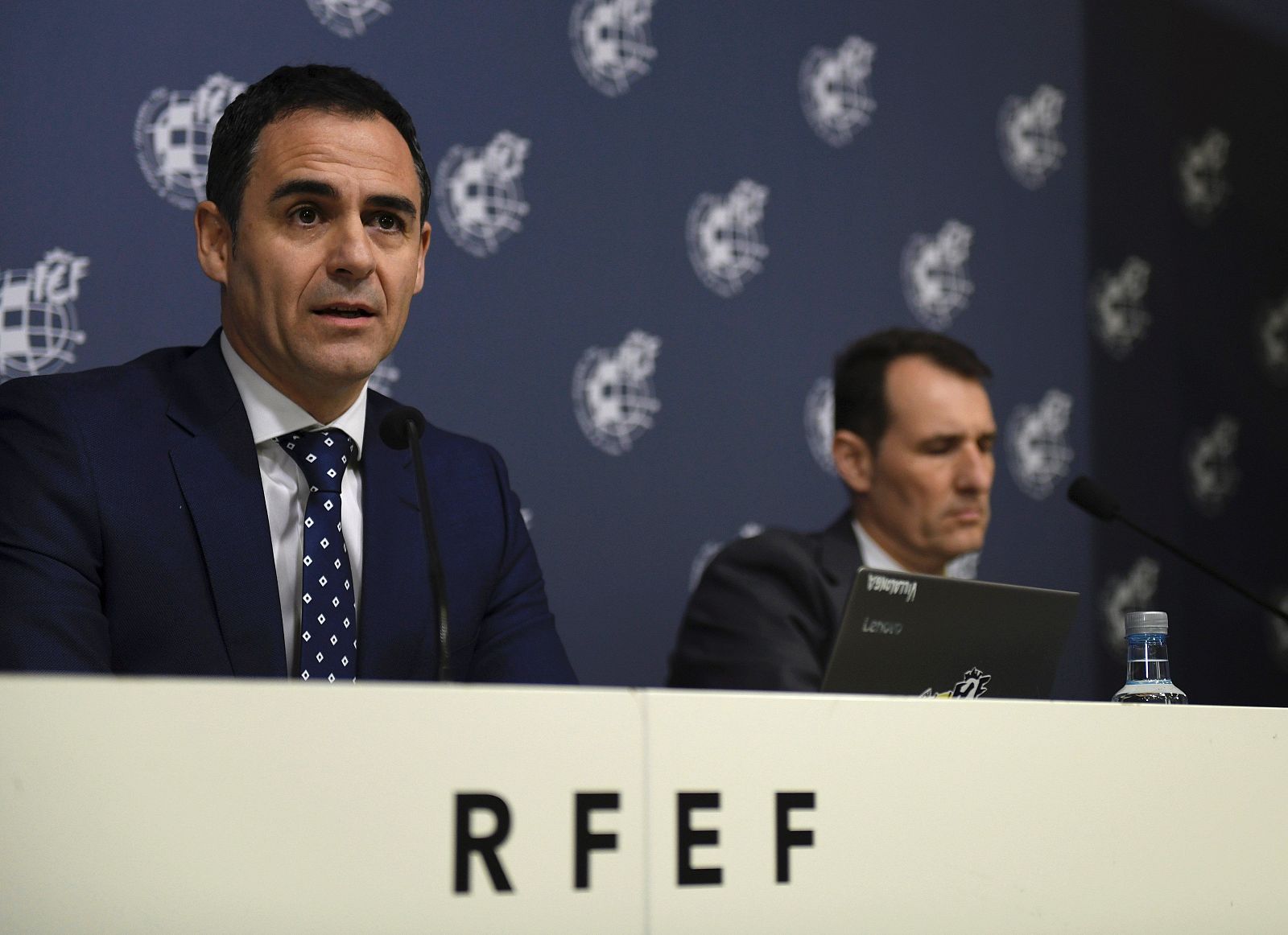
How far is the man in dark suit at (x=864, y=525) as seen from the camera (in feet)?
6.95

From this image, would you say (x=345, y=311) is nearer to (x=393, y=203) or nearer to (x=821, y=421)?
(x=393, y=203)

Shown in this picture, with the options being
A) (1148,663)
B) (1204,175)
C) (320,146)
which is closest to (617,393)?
(320,146)

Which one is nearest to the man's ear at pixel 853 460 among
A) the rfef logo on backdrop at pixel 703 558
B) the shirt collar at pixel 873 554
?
the shirt collar at pixel 873 554

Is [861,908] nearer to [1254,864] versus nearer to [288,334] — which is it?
[1254,864]

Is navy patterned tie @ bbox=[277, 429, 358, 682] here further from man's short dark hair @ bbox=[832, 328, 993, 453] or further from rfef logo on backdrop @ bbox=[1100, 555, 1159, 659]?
rfef logo on backdrop @ bbox=[1100, 555, 1159, 659]

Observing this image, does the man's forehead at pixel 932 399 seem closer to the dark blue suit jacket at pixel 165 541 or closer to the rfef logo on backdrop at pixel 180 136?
the dark blue suit jacket at pixel 165 541

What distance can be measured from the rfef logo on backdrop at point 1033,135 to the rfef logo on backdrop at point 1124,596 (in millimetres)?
893

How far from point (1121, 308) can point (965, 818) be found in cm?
238

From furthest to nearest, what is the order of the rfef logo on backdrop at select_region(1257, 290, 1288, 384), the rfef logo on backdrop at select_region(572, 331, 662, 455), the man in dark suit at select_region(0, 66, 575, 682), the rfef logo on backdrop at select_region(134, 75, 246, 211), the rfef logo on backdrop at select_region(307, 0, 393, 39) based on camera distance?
1. the rfef logo on backdrop at select_region(1257, 290, 1288, 384)
2. the rfef logo on backdrop at select_region(572, 331, 662, 455)
3. the rfef logo on backdrop at select_region(307, 0, 393, 39)
4. the rfef logo on backdrop at select_region(134, 75, 246, 211)
5. the man in dark suit at select_region(0, 66, 575, 682)

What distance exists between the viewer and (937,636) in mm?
1169

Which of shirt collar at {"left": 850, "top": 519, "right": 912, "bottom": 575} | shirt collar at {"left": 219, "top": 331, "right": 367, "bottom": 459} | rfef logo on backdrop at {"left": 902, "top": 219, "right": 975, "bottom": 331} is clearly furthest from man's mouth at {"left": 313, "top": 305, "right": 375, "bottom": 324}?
rfef logo on backdrop at {"left": 902, "top": 219, "right": 975, "bottom": 331}

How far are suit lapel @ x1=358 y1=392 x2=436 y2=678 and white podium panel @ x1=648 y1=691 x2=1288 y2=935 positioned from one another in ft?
2.15

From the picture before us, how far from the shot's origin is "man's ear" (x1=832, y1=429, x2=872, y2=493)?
2432mm

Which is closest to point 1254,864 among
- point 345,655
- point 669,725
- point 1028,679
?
point 1028,679
